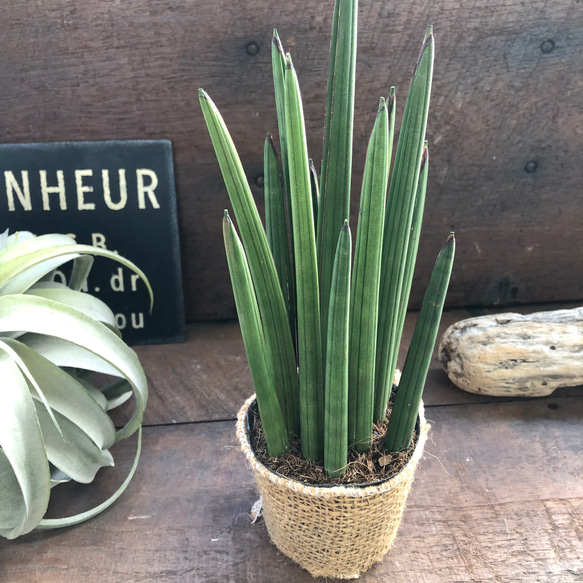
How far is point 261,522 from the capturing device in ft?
1.32

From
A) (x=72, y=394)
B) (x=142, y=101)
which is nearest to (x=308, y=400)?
(x=72, y=394)

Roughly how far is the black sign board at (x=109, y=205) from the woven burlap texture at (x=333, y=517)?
0.86 ft

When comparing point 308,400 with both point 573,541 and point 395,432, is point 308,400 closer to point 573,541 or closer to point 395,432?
point 395,432

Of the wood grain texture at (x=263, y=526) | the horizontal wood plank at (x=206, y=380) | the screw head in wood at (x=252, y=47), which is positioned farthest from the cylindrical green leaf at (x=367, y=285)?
the screw head in wood at (x=252, y=47)

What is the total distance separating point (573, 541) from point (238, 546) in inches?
8.8

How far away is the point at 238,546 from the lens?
0.38m

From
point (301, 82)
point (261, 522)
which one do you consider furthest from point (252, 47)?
point (261, 522)

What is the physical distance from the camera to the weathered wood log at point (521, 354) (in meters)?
0.50

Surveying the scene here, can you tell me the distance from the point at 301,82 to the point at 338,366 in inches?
13.6

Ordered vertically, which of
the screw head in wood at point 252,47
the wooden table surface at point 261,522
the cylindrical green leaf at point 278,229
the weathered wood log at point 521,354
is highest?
the screw head in wood at point 252,47

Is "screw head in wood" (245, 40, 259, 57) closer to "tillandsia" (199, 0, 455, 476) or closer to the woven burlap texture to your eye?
"tillandsia" (199, 0, 455, 476)

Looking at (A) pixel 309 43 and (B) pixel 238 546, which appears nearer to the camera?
(B) pixel 238 546

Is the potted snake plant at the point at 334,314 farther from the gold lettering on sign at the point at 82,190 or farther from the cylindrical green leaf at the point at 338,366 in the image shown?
the gold lettering on sign at the point at 82,190

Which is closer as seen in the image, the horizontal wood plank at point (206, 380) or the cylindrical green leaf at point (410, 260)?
the cylindrical green leaf at point (410, 260)
